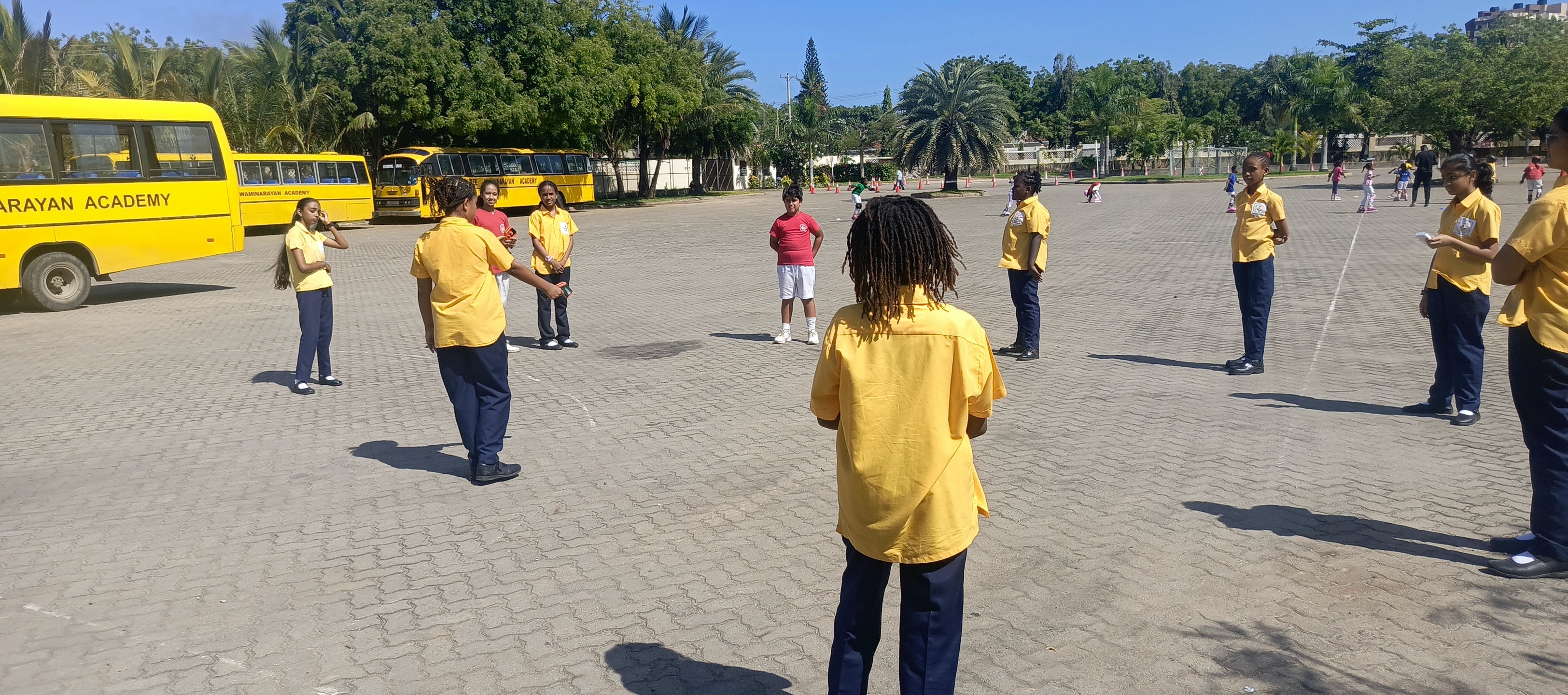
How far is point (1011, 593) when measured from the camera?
4.34 m

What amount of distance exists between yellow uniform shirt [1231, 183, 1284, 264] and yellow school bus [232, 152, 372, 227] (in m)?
26.1

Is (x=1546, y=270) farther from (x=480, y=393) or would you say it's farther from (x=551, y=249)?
(x=551, y=249)

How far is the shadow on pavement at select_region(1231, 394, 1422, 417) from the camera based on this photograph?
7.19 metres

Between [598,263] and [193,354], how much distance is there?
1068 centimetres

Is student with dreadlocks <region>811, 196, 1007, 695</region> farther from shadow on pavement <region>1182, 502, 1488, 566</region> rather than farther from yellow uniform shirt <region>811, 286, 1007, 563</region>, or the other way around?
shadow on pavement <region>1182, 502, 1488, 566</region>

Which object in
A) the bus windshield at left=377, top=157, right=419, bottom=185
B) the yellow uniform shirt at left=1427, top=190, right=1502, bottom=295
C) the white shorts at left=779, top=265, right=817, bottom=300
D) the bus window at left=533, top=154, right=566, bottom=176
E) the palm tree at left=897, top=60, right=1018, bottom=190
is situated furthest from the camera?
the palm tree at left=897, top=60, right=1018, bottom=190

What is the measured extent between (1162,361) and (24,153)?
15.1 meters

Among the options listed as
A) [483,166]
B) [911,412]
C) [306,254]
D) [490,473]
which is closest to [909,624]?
[911,412]

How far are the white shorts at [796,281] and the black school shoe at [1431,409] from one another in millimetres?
Answer: 5286

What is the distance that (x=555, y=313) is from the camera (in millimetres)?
11016

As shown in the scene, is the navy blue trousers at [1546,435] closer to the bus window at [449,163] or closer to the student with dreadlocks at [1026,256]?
the student with dreadlocks at [1026,256]

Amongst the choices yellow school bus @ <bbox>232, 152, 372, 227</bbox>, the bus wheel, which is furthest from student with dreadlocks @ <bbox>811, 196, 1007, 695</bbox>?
yellow school bus @ <bbox>232, 152, 372, 227</bbox>

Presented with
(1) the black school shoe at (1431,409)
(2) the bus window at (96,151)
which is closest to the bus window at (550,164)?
(2) the bus window at (96,151)

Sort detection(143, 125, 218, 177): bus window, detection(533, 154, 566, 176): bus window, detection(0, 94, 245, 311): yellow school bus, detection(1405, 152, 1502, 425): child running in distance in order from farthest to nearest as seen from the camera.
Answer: detection(533, 154, 566, 176): bus window < detection(143, 125, 218, 177): bus window < detection(0, 94, 245, 311): yellow school bus < detection(1405, 152, 1502, 425): child running in distance
